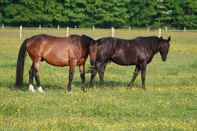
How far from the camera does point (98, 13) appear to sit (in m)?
71.3

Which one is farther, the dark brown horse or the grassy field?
the dark brown horse

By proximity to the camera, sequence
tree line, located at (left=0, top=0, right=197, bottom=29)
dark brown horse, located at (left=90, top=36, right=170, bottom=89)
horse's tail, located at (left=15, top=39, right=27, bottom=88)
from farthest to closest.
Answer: tree line, located at (left=0, top=0, right=197, bottom=29), dark brown horse, located at (left=90, top=36, right=170, bottom=89), horse's tail, located at (left=15, top=39, right=27, bottom=88)

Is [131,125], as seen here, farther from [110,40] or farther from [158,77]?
[158,77]

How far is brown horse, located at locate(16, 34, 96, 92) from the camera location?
16.0 meters

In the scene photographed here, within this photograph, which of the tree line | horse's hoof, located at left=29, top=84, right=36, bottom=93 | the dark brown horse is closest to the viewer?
horse's hoof, located at left=29, top=84, right=36, bottom=93

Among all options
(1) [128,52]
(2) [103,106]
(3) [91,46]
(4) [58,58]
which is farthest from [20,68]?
(2) [103,106]

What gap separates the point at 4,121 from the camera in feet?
35.2

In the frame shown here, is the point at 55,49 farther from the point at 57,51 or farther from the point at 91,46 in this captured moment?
the point at 91,46

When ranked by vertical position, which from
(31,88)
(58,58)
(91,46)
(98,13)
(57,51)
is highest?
(91,46)

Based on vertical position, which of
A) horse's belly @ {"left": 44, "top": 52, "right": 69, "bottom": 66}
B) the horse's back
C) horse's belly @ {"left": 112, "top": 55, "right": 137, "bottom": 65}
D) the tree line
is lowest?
the tree line

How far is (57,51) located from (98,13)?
5554cm

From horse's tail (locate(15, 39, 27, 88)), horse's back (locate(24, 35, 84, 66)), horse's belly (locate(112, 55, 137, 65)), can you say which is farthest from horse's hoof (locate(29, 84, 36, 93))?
horse's belly (locate(112, 55, 137, 65))

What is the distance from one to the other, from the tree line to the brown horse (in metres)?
53.5

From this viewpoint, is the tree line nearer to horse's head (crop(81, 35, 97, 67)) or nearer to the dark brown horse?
the dark brown horse
